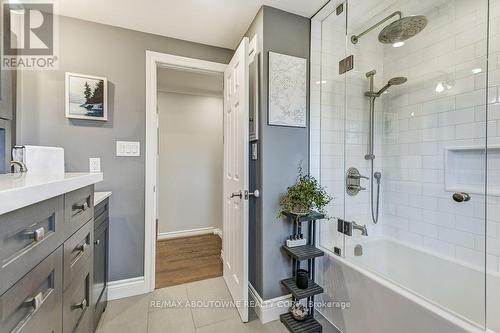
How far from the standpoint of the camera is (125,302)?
5.96 ft

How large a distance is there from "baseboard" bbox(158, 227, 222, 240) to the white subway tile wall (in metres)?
2.06

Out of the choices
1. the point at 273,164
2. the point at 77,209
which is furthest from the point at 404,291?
the point at 77,209

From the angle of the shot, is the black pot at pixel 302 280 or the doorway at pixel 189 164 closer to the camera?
the black pot at pixel 302 280

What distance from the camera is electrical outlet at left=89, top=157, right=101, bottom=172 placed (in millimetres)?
1807

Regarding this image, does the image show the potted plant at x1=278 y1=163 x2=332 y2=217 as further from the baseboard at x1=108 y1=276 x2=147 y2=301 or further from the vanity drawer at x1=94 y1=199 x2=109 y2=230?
the baseboard at x1=108 y1=276 x2=147 y2=301

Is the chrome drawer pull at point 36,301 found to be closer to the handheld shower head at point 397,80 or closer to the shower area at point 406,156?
the shower area at point 406,156

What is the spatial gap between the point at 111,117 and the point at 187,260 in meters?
1.72

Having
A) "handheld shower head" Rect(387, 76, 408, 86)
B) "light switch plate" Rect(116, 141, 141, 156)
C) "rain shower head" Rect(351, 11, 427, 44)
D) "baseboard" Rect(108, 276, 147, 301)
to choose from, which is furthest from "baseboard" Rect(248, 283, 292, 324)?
"rain shower head" Rect(351, 11, 427, 44)

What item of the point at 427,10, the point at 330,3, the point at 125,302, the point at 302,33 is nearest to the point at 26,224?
the point at 125,302

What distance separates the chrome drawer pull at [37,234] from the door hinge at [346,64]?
213 centimetres

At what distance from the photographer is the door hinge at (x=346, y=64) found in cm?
189

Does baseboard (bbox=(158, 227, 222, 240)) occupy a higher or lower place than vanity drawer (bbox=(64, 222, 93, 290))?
lower

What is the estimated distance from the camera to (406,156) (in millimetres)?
2012

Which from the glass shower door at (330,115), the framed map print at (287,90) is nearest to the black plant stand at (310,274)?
the glass shower door at (330,115)
